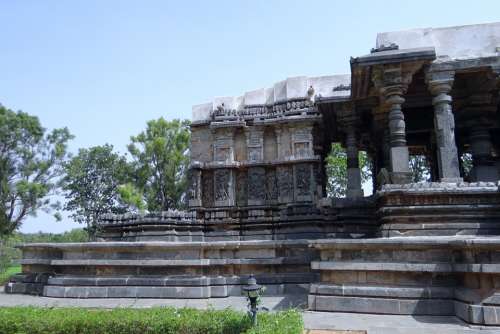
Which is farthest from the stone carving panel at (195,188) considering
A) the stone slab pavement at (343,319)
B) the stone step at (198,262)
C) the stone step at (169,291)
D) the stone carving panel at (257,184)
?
the stone slab pavement at (343,319)

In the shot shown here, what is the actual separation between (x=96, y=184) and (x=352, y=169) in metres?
24.9

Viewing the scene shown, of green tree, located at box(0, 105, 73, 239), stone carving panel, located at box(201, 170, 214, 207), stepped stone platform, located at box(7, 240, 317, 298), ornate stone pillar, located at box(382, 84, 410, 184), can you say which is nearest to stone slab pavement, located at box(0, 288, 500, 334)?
stepped stone platform, located at box(7, 240, 317, 298)

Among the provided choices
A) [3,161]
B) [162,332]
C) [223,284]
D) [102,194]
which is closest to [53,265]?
[223,284]

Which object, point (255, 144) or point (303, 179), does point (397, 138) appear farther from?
point (255, 144)

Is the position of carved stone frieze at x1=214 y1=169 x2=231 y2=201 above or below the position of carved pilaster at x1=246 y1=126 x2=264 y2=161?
below

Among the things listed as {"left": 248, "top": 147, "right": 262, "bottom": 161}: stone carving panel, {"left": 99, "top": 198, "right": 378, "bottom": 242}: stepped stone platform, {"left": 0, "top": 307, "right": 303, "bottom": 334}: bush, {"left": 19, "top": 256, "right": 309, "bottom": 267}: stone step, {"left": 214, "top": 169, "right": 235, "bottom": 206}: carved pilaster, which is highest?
{"left": 248, "top": 147, "right": 262, "bottom": 161}: stone carving panel

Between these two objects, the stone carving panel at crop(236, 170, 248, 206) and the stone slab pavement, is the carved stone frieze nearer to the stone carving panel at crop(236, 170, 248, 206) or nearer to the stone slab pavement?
the stone carving panel at crop(236, 170, 248, 206)

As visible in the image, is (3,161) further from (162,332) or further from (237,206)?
(162,332)

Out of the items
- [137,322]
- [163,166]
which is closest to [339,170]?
[163,166]

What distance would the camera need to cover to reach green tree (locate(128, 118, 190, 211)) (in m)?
30.3

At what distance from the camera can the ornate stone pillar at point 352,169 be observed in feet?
44.1

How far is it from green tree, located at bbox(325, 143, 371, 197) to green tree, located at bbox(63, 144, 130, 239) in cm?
1588

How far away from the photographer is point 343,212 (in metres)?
12.0

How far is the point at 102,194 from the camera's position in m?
33.0
